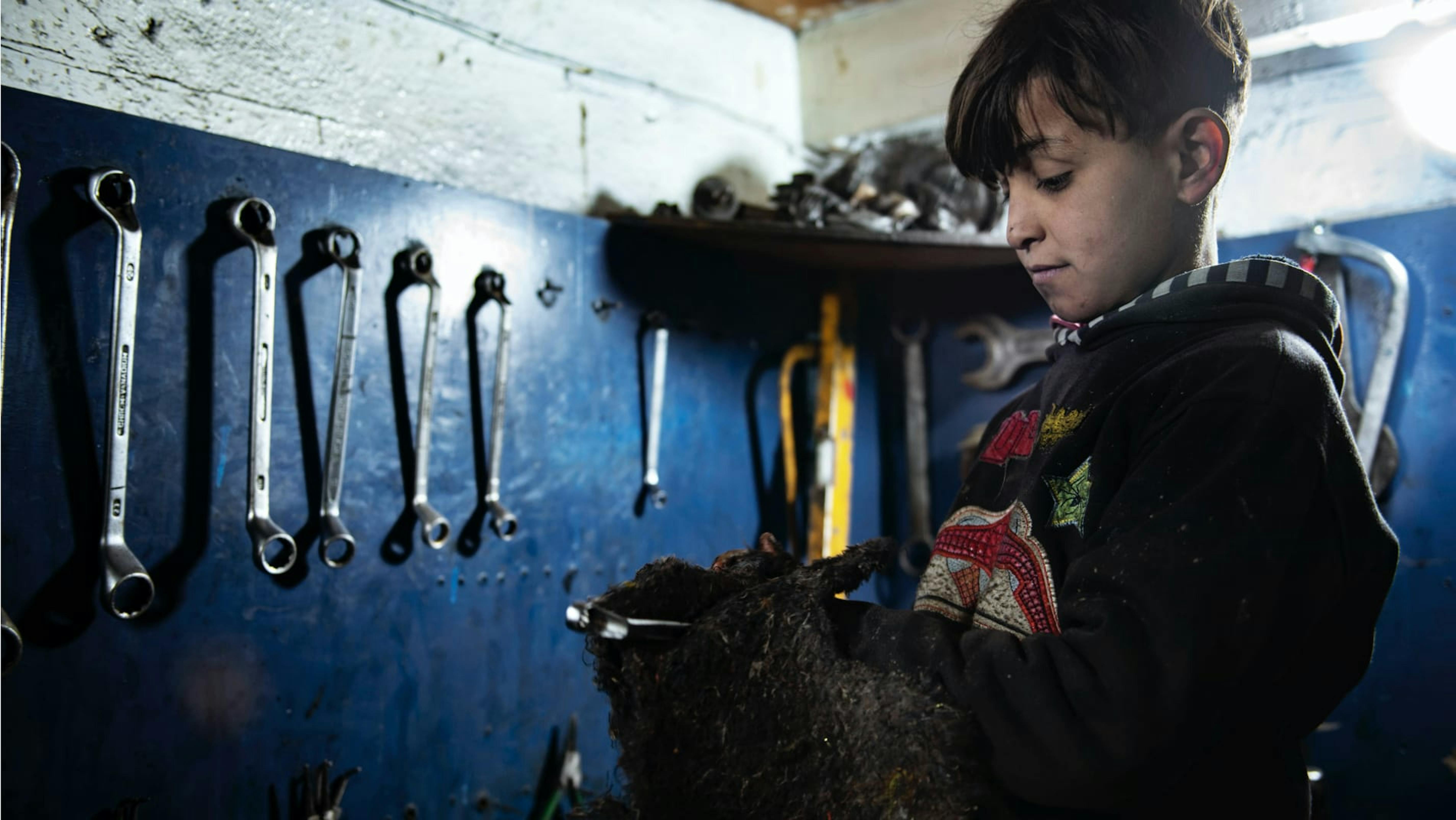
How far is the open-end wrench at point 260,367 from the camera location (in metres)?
1.17

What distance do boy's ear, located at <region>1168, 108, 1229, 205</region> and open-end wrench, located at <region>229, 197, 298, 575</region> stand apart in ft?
3.55

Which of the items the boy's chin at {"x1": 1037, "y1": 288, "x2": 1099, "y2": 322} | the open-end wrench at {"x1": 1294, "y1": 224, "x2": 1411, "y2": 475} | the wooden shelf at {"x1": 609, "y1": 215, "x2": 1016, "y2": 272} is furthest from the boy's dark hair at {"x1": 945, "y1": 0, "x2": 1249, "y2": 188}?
the open-end wrench at {"x1": 1294, "y1": 224, "x2": 1411, "y2": 475}

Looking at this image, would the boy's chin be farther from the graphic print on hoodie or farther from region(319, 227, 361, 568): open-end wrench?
region(319, 227, 361, 568): open-end wrench

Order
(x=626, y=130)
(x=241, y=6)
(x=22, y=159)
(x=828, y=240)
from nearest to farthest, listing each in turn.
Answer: (x=22, y=159) < (x=241, y=6) < (x=828, y=240) < (x=626, y=130)

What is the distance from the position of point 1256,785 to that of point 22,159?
135 cm

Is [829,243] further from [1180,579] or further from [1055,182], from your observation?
[1180,579]

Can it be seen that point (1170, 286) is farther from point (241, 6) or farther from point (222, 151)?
point (241, 6)

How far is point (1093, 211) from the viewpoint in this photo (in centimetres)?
73

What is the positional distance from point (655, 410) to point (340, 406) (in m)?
0.64

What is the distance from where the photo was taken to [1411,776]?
163 cm

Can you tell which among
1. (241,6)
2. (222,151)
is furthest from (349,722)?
(241,6)

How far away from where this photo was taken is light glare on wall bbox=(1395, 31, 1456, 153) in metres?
1.62

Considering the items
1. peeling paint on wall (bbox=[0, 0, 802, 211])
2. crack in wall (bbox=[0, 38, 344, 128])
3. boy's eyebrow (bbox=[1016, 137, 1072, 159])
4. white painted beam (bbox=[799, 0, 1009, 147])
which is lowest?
boy's eyebrow (bbox=[1016, 137, 1072, 159])

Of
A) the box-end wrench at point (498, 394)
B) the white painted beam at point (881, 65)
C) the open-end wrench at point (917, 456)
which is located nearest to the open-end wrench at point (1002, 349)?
the open-end wrench at point (917, 456)
